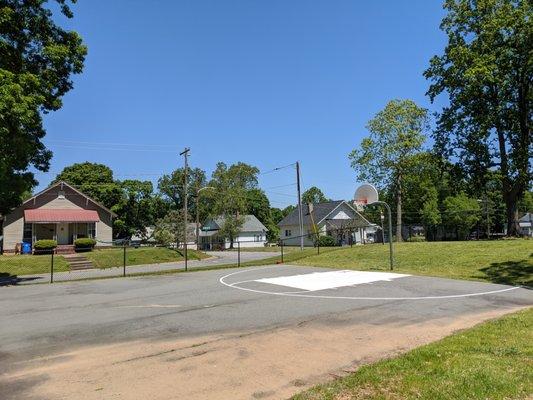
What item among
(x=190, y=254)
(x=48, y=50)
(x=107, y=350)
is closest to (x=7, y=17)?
(x=48, y=50)

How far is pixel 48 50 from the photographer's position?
19.9 meters

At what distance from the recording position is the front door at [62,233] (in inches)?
1597

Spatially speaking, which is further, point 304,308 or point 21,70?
point 21,70

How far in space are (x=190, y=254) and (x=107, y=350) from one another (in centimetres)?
3195

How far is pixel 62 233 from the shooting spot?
134 feet

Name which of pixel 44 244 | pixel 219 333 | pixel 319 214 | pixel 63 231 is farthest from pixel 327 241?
pixel 219 333

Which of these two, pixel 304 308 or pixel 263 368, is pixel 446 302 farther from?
pixel 263 368

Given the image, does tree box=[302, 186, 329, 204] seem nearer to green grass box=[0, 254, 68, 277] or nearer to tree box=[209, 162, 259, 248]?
tree box=[209, 162, 259, 248]

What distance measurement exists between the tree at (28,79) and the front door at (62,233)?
1807cm

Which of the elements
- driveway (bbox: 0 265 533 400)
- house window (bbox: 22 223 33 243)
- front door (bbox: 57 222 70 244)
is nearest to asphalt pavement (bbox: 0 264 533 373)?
driveway (bbox: 0 265 533 400)

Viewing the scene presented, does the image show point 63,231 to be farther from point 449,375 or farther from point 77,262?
point 449,375

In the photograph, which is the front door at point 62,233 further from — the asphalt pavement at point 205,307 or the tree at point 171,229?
the asphalt pavement at point 205,307

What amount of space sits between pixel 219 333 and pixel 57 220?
34.8m

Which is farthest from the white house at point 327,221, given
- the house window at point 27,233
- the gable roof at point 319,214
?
the house window at point 27,233
